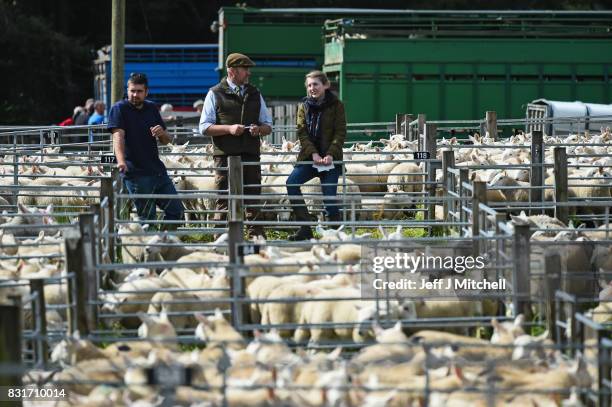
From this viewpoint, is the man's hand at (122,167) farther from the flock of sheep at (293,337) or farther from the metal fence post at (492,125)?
the metal fence post at (492,125)

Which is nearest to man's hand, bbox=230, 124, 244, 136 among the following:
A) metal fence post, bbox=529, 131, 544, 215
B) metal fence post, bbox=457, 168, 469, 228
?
metal fence post, bbox=457, 168, 469, 228

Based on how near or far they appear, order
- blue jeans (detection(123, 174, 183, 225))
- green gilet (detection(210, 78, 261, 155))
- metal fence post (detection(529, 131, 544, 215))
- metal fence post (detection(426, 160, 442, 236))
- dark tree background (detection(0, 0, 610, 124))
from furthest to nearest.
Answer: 1. dark tree background (detection(0, 0, 610, 124))
2. metal fence post (detection(529, 131, 544, 215))
3. metal fence post (detection(426, 160, 442, 236))
4. green gilet (detection(210, 78, 261, 155))
5. blue jeans (detection(123, 174, 183, 225))

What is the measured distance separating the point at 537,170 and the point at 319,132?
2697 mm

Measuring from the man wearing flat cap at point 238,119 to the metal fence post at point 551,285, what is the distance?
477cm

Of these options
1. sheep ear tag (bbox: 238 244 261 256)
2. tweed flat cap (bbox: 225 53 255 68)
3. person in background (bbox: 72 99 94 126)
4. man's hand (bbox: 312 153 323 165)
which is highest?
person in background (bbox: 72 99 94 126)

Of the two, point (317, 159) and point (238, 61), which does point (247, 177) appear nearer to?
point (317, 159)

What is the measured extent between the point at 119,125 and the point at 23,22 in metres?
28.1

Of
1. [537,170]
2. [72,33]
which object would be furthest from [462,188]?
[72,33]

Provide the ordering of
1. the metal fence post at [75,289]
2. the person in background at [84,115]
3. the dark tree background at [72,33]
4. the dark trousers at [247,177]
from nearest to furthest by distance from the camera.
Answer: the metal fence post at [75,289]
the dark trousers at [247,177]
the person in background at [84,115]
the dark tree background at [72,33]

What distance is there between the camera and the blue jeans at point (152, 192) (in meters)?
12.2

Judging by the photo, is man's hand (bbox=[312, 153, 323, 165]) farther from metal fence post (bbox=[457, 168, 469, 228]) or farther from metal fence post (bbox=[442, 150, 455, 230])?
metal fence post (bbox=[457, 168, 469, 228])

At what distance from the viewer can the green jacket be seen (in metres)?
13.2

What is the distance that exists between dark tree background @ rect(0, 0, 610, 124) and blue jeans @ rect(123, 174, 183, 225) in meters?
27.3

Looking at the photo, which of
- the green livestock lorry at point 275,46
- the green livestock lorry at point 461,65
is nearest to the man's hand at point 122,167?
the green livestock lorry at point 461,65
